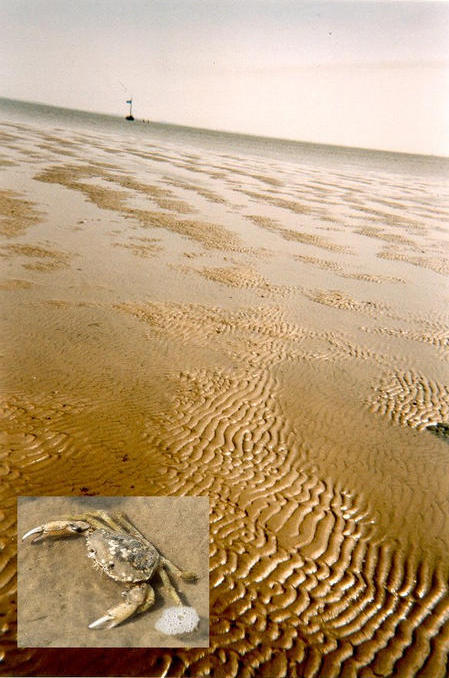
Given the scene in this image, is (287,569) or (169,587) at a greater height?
(169,587)

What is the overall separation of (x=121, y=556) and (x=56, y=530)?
88 centimetres

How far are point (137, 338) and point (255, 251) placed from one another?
976 cm

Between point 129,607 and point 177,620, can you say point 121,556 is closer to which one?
point 129,607

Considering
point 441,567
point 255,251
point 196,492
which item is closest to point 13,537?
point 196,492

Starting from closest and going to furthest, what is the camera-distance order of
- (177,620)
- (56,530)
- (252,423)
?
(177,620)
(56,530)
(252,423)

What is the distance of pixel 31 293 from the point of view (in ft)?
39.8

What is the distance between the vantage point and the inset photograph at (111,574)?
4344 mm

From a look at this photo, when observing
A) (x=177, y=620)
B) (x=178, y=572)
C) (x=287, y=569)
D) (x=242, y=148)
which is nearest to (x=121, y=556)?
(x=178, y=572)

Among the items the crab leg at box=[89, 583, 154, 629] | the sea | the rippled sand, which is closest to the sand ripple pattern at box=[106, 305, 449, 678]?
the rippled sand

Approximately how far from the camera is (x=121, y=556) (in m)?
4.78

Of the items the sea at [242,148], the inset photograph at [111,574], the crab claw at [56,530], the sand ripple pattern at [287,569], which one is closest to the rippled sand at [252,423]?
the sand ripple pattern at [287,569]

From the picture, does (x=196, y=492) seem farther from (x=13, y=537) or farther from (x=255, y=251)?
(x=255, y=251)

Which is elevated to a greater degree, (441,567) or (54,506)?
(54,506)

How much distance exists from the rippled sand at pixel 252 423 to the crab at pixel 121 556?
1.24ft
